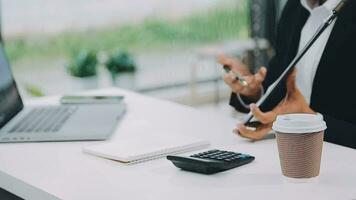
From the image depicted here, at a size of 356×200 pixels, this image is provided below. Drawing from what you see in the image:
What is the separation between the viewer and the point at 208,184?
134cm

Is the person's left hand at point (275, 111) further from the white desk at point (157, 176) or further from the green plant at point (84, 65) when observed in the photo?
the green plant at point (84, 65)

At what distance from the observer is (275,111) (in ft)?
5.64

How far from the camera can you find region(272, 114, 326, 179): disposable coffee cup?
4.28 ft

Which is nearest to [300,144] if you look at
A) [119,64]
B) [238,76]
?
[238,76]

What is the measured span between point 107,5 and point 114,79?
54 centimetres

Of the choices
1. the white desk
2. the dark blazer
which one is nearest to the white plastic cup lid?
the white desk

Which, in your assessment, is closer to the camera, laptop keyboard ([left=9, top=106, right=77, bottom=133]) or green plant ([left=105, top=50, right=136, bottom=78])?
laptop keyboard ([left=9, top=106, right=77, bottom=133])

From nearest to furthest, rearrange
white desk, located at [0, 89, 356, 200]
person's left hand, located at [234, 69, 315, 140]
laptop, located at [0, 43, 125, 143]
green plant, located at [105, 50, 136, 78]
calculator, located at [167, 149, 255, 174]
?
white desk, located at [0, 89, 356, 200], calculator, located at [167, 149, 255, 174], person's left hand, located at [234, 69, 315, 140], laptop, located at [0, 43, 125, 143], green plant, located at [105, 50, 136, 78]

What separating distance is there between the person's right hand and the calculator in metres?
0.39

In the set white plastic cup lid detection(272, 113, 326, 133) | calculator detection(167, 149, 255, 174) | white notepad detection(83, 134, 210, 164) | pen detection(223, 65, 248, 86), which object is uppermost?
white plastic cup lid detection(272, 113, 326, 133)

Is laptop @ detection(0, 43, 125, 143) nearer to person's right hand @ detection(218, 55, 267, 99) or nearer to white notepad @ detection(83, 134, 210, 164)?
white notepad @ detection(83, 134, 210, 164)

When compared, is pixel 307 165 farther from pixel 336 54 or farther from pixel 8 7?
pixel 8 7

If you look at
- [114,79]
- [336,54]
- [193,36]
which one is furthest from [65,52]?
[336,54]

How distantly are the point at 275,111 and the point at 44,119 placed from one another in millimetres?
714
